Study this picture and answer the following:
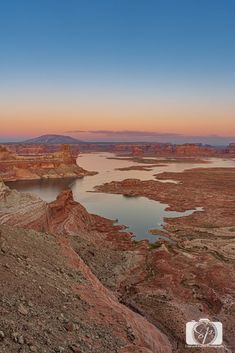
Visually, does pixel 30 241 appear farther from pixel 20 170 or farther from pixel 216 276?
pixel 20 170

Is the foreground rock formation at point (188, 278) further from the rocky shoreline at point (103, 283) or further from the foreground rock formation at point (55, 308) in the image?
the foreground rock formation at point (55, 308)

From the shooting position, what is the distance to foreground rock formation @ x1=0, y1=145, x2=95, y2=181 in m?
101

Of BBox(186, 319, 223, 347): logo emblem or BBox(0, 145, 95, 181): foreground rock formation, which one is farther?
BBox(0, 145, 95, 181): foreground rock formation

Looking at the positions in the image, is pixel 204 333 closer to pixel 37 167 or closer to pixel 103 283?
pixel 103 283

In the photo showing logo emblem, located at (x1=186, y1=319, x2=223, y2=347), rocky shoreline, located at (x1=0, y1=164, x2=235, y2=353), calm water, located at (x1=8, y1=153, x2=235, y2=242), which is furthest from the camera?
calm water, located at (x1=8, y1=153, x2=235, y2=242)

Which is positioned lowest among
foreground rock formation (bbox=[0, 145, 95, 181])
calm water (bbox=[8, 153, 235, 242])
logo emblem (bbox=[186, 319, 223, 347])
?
calm water (bbox=[8, 153, 235, 242])

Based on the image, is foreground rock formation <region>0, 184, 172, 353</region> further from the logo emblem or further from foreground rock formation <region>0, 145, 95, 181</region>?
foreground rock formation <region>0, 145, 95, 181</region>

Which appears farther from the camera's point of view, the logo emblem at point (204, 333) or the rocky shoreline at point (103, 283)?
the logo emblem at point (204, 333)

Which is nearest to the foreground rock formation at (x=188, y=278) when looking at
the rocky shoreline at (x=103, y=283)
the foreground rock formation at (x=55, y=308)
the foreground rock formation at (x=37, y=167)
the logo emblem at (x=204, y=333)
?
the rocky shoreline at (x=103, y=283)

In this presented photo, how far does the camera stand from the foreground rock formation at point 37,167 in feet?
333

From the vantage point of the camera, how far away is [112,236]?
41.3 meters

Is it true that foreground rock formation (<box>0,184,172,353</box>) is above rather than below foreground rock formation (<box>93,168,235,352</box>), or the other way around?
above

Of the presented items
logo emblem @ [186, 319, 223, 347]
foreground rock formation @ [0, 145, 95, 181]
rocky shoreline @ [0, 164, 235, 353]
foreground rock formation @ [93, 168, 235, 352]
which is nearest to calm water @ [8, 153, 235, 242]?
foreground rock formation @ [93, 168, 235, 352]

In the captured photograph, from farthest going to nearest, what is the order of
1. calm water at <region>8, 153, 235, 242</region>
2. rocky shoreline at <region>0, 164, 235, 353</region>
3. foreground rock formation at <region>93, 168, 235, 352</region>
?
1. calm water at <region>8, 153, 235, 242</region>
2. foreground rock formation at <region>93, 168, 235, 352</region>
3. rocky shoreline at <region>0, 164, 235, 353</region>
